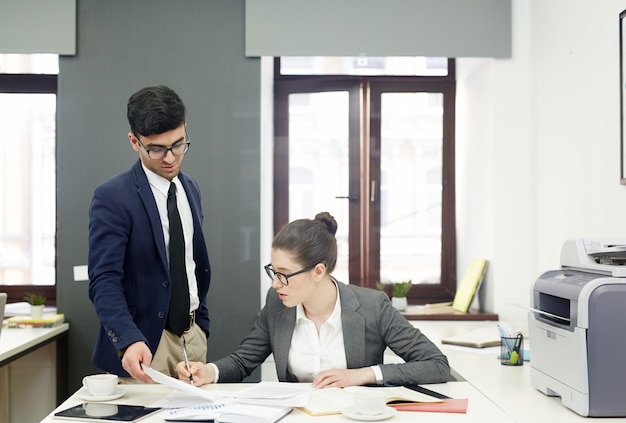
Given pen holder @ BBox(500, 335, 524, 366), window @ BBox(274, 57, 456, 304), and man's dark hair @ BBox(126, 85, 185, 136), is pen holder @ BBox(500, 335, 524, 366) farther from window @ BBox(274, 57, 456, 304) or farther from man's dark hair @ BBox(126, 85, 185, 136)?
window @ BBox(274, 57, 456, 304)

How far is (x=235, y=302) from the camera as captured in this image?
398cm

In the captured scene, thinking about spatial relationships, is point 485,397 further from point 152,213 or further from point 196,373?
point 152,213

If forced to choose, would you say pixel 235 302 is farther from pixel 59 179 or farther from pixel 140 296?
pixel 140 296

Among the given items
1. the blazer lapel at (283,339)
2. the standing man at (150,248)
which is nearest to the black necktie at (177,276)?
the standing man at (150,248)

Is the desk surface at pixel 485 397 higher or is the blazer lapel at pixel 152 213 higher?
the blazer lapel at pixel 152 213

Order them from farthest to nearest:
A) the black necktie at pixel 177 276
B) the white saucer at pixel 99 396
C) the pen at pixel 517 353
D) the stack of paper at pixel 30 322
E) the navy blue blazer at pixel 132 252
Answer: the stack of paper at pixel 30 322 < the pen at pixel 517 353 < the black necktie at pixel 177 276 < the navy blue blazer at pixel 132 252 < the white saucer at pixel 99 396

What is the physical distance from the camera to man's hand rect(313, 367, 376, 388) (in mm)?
2277

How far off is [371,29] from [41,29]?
1719mm

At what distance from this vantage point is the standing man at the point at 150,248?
7.70 ft

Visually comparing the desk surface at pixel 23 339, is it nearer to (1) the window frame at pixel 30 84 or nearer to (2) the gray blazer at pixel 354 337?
(1) the window frame at pixel 30 84

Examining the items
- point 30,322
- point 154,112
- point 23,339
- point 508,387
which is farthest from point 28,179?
point 508,387

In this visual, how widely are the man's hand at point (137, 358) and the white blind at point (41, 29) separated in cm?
226

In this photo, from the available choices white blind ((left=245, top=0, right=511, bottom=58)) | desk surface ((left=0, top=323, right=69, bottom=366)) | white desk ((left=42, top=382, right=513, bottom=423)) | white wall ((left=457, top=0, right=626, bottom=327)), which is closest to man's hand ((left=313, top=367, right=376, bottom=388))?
white desk ((left=42, top=382, right=513, bottom=423))

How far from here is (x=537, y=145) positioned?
3971mm
